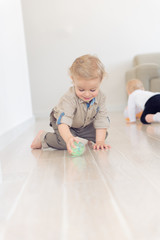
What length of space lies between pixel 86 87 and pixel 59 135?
1.13ft

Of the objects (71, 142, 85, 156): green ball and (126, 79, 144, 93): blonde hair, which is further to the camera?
(126, 79, 144, 93): blonde hair

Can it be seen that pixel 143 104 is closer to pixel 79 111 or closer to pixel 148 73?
pixel 148 73

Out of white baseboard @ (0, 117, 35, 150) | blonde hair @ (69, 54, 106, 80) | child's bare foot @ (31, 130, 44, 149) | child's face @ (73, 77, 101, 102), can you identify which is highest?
blonde hair @ (69, 54, 106, 80)

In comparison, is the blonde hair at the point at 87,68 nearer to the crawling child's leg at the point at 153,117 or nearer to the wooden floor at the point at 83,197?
the wooden floor at the point at 83,197

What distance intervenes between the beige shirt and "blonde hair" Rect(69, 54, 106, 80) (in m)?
0.14

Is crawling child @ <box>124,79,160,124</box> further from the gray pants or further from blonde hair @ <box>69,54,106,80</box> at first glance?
blonde hair @ <box>69,54,106,80</box>

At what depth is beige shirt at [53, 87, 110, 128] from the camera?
1388mm

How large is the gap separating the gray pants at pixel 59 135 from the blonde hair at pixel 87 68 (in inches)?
14.1

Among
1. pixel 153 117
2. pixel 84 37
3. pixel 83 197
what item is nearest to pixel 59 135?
pixel 83 197

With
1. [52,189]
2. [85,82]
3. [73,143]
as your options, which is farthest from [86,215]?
[85,82]

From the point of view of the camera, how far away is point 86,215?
0.63 meters

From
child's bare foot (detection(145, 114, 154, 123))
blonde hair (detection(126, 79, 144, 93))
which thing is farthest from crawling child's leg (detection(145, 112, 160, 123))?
blonde hair (detection(126, 79, 144, 93))

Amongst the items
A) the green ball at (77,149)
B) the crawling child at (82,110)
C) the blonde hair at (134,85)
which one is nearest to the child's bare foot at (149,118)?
the blonde hair at (134,85)

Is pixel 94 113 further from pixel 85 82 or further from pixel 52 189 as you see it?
pixel 52 189
